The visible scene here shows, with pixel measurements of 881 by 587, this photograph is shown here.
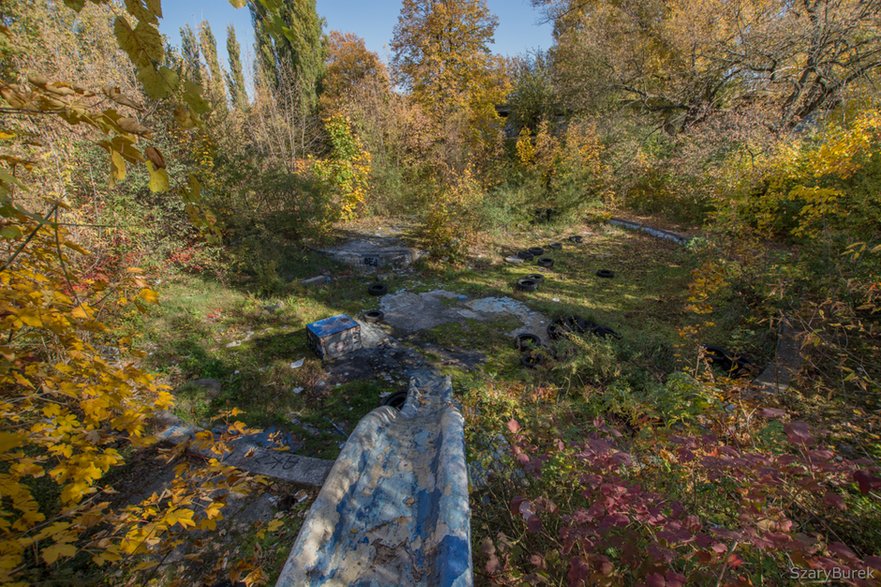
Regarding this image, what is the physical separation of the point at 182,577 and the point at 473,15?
49.2 ft

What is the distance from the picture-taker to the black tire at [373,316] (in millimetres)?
5285

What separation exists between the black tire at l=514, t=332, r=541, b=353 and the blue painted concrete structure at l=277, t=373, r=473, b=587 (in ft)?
6.70

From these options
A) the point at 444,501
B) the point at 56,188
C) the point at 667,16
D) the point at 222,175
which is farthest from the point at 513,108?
the point at 444,501

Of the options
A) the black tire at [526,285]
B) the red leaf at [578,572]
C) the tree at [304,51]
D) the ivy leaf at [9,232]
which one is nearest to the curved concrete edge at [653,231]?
the black tire at [526,285]

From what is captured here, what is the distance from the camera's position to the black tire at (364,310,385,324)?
5.29 meters

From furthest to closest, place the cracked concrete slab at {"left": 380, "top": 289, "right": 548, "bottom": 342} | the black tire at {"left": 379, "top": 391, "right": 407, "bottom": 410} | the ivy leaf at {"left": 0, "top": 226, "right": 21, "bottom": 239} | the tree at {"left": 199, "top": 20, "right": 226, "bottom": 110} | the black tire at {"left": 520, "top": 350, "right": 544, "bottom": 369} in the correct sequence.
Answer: the tree at {"left": 199, "top": 20, "right": 226, "bottom": 110} < the cracked concrete slab at {"left": 380, "top": 289, "right": 548, "bottom": 342} < the black tire at {"left": 520, "top": 350, "right": 544, "bottom": 369} < the black tire at {"left": 379, "top": 391, "right": 407, "bottom": 410} < the ivy leaf at {"left": 0, "top": 226, "right": 21, "bottom": 239}

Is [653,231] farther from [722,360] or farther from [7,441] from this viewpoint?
[7,441]

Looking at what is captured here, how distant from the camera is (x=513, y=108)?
14594mm

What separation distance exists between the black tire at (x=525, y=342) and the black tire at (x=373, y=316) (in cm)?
203

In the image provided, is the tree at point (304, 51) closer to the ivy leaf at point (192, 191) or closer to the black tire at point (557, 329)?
the black tire at point (557, 329)

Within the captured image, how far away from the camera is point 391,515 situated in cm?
200

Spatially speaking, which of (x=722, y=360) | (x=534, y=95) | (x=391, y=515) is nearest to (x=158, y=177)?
(x=391, y=515)

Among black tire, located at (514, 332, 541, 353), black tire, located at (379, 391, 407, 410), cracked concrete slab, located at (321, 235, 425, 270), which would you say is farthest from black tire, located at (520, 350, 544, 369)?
cracked concrete slab, located at (321, 235, 425, 270)

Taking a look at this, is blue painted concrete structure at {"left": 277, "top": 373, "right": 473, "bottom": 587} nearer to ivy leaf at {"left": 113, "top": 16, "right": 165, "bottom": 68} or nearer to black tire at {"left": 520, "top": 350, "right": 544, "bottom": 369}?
black tire at {"left": 520, "top": 350, "right": 544, "bottom": 369}
